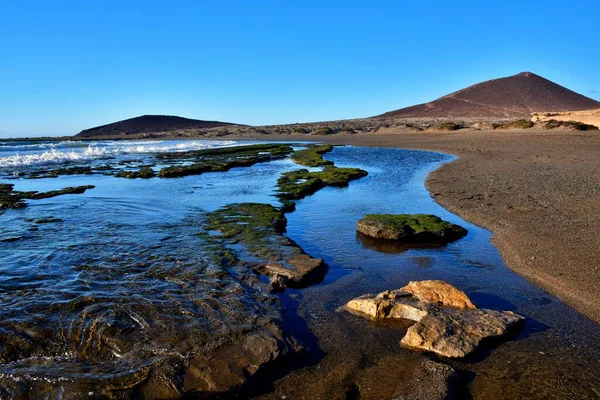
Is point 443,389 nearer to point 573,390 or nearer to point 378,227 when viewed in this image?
point 573,390

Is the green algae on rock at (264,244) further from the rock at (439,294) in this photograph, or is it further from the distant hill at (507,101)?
the distant hill at (507,101)

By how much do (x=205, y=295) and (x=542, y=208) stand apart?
7.78m

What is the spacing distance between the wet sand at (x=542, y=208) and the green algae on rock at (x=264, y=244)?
10.8ft

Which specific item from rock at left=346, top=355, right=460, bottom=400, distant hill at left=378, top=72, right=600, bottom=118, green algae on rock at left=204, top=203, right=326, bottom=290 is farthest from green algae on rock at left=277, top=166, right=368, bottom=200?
distant hill at left=378, top=72, right=600, bottom=118

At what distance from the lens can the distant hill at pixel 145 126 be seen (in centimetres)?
9381

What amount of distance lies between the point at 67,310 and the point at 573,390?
214 inches

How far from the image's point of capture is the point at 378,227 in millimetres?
8289

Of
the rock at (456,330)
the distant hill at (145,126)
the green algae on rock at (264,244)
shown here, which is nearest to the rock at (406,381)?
the rock at (456,330)

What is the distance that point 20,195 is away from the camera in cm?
1359

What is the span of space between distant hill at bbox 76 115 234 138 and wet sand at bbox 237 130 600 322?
8803 centimetres

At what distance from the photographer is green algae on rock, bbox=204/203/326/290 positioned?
20.6 feet

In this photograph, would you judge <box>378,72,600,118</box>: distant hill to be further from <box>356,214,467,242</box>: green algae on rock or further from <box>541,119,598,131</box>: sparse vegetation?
<box>356,214,467,242</box>: green algae on rock

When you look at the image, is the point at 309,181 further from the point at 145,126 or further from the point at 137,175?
the point at 145,126

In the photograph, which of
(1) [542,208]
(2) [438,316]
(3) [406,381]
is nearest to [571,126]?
(1) [542,208]
